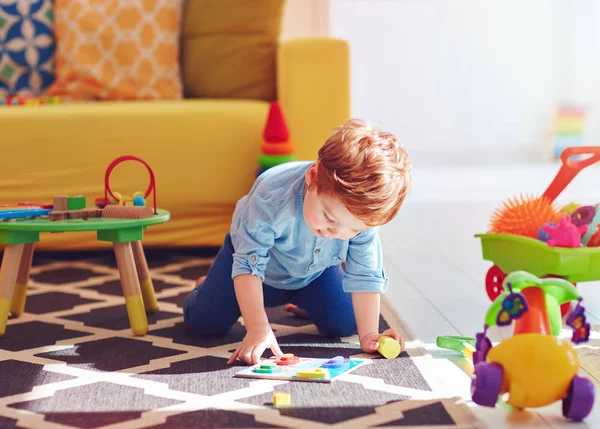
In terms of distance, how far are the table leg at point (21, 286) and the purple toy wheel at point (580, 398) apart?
1092 mm

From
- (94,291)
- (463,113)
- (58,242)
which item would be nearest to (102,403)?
Result: (94,291)

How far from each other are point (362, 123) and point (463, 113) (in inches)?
128

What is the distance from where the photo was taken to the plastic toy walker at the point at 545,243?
1.53 metres

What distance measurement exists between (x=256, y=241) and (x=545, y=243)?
0.56m

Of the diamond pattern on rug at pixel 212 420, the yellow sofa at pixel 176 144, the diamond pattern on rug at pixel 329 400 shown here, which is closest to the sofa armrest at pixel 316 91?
the yellow sofa at pixel 176 144

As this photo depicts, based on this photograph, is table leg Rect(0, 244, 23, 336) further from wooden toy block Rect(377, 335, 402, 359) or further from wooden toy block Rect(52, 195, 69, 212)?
wooden toy block Rect(377, 335, 402, 359)

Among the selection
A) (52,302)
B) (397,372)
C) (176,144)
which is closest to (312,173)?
(397,372)

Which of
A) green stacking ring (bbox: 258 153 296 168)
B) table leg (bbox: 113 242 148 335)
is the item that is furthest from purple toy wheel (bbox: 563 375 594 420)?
green stacking ring (bbox: 258 153 296 168)

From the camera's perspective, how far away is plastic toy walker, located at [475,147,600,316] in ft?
5.03

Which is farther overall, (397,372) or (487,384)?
(397,372)

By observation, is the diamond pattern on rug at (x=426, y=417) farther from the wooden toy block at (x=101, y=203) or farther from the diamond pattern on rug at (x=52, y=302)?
the diamond pattern on rug at (x=52, y=302)

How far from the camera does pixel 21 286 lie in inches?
66.6

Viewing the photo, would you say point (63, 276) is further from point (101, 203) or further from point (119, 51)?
point (119, 51)

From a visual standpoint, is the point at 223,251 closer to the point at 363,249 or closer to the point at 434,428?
the point at 363,249
